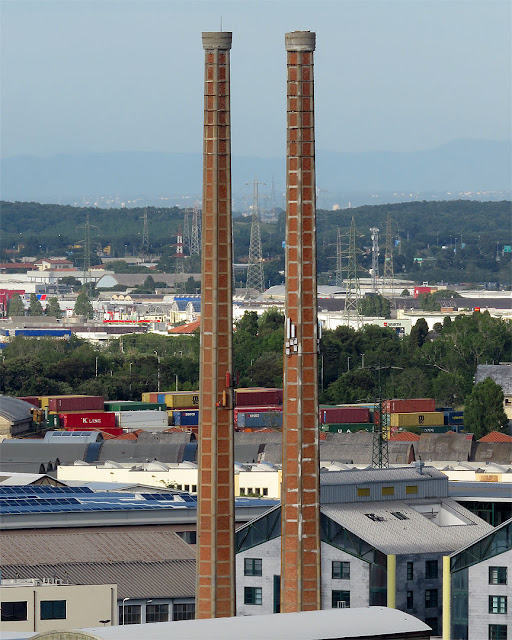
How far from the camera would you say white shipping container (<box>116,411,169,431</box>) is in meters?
90.9

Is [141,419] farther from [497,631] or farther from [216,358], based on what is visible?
[216,358]

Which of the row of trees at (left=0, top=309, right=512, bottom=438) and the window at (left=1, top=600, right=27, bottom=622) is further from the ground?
the window at (left=1, top=600, right=27, bottom=622)

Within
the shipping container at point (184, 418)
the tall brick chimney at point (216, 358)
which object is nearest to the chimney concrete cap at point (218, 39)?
the tall brick chimney at point (216, 358)

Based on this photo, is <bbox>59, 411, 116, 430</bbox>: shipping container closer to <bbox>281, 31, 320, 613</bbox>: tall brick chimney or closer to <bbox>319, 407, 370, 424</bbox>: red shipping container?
<bbox>319, 407, 370, 424</bbox>: red shipping container

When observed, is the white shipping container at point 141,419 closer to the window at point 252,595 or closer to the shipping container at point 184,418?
the shipping container at point 184,418


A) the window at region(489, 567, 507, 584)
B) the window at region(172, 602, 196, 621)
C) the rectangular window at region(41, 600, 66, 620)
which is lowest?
the window at region(172, 602, 196, 621)

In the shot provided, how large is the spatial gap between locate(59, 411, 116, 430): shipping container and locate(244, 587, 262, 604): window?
5198cm

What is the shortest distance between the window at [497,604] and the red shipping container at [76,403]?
5893 cm

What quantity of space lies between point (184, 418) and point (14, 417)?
30.5 ft

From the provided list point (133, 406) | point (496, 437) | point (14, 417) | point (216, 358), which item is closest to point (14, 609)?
point (216, 358)

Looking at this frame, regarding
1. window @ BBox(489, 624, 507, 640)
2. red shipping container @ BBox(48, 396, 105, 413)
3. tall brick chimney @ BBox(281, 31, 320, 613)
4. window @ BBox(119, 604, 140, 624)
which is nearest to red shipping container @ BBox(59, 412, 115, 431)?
red shipping container @ BBox(48, 396, 105, 413)

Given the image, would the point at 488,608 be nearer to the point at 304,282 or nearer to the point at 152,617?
the point at 152,617

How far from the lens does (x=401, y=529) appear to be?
40.1 meters

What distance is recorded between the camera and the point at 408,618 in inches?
1017
